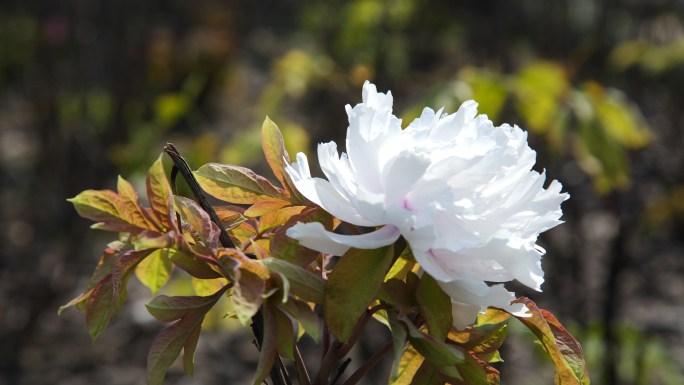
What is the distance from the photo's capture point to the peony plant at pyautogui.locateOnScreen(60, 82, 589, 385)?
37cm

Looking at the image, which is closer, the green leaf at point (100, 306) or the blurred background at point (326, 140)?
the green leaf at point (100, 306)

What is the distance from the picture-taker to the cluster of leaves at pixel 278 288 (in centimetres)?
37

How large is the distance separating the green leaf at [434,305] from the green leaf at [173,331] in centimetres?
15

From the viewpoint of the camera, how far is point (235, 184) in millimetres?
448

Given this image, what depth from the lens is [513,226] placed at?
0.39 m

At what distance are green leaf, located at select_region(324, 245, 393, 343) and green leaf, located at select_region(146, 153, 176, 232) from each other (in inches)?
5.0

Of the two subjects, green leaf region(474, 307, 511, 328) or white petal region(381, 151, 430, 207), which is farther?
green leaf region(474, 307, 511, 328)

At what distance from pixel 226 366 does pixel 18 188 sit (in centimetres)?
167

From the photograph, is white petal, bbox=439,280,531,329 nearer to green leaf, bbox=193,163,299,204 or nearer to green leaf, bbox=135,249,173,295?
green leaf, bbox=193,163,299,204

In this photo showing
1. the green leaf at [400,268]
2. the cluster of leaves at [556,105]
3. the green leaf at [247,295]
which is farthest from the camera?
the cluster of leaves at [556,105]

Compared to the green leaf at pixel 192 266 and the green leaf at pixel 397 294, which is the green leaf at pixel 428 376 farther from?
the green leaf at pixel 192 266

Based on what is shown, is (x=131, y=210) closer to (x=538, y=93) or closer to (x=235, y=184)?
(x=235, y=184)

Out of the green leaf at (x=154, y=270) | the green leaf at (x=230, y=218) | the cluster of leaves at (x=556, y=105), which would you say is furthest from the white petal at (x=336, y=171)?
the cluster of leaves at (x=556, y=105)

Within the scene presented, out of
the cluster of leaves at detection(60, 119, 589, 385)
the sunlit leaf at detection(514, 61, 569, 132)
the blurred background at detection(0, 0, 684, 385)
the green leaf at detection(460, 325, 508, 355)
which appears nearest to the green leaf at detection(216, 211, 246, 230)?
the cluster of leaves at detection(60, 119, 589, 385)
